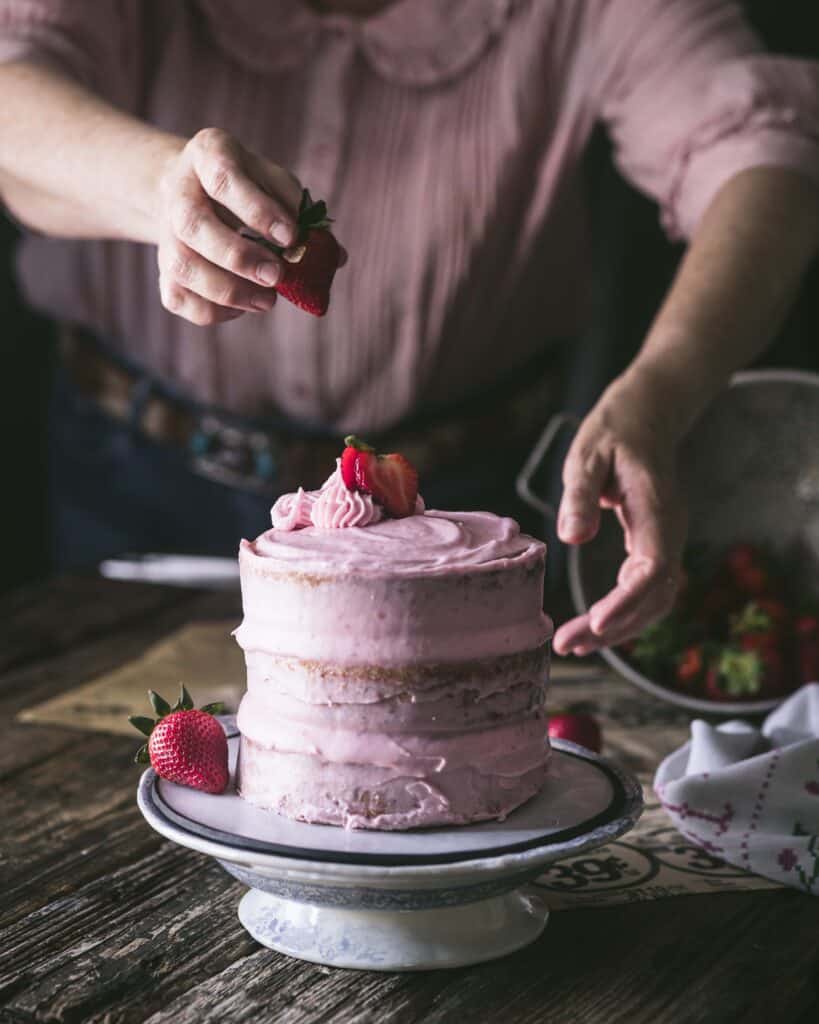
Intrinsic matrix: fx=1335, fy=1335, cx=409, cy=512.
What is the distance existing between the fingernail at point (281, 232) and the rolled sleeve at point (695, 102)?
3.01 ft

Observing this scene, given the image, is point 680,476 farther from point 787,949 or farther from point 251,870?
point 251,870

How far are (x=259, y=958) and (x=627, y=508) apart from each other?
1.97 ft

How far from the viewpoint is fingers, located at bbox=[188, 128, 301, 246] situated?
116cm

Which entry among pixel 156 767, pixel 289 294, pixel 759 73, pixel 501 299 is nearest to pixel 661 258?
pixel 501 299

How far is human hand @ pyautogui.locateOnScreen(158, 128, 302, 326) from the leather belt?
3.29 feet

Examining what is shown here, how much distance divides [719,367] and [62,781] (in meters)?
0.92

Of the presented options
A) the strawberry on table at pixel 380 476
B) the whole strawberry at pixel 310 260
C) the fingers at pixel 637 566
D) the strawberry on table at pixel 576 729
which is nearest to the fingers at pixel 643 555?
the fingers at pixel 637 566

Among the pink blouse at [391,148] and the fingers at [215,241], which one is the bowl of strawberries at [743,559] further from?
the fingers at [215,241]

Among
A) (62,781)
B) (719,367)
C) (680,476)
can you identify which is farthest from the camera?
(680,476)

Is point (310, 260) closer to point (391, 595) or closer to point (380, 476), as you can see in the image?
point (380, 476)

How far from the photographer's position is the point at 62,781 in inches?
58.2

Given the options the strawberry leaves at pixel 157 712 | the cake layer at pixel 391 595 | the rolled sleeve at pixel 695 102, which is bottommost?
the strawberry leaves at pixel 157 712

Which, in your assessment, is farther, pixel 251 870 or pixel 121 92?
pixel 121 92

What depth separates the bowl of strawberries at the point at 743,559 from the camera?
1700 millimetres
